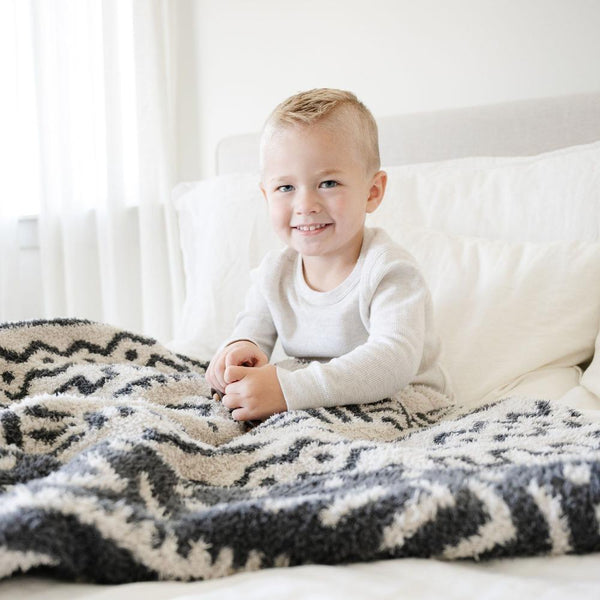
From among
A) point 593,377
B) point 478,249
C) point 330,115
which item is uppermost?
point 330,115

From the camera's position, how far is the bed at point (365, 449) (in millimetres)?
559

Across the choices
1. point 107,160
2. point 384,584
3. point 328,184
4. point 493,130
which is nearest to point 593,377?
point 328,184

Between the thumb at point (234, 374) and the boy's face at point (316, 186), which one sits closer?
the thumb at point (234, 374)

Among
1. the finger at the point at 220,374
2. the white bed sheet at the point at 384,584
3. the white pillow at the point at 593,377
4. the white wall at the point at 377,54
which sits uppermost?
the white wall at the point at 377,54

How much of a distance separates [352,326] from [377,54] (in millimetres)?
1133

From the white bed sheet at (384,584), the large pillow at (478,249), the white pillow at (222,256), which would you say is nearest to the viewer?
the white bed sheet at (384,584)

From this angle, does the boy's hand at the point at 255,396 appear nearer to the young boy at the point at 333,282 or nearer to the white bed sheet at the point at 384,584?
the young boy at the point at 333,282

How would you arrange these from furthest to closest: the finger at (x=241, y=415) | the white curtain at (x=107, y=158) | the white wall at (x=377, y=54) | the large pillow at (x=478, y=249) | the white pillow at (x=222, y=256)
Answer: the white curtain at (x=107, y=158) → the white wall at (x=377, y=54) → the white pillow at (x=222, y=256) → the large pillow at (x=478, y=249) → the finger at (x=241, y=415)

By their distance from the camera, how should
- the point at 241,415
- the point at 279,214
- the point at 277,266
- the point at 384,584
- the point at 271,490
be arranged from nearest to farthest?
the point at 384,584
the point at 271,490
the point at 241,415
the point at 279,214
the point at 277,266

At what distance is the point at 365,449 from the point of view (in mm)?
762

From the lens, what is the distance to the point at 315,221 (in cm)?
120

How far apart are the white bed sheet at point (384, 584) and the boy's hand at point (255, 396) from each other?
1.45 ft

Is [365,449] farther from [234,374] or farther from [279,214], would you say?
[279,214]

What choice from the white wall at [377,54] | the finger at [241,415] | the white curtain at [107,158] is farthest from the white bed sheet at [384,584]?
the white curtain at [107,158]
